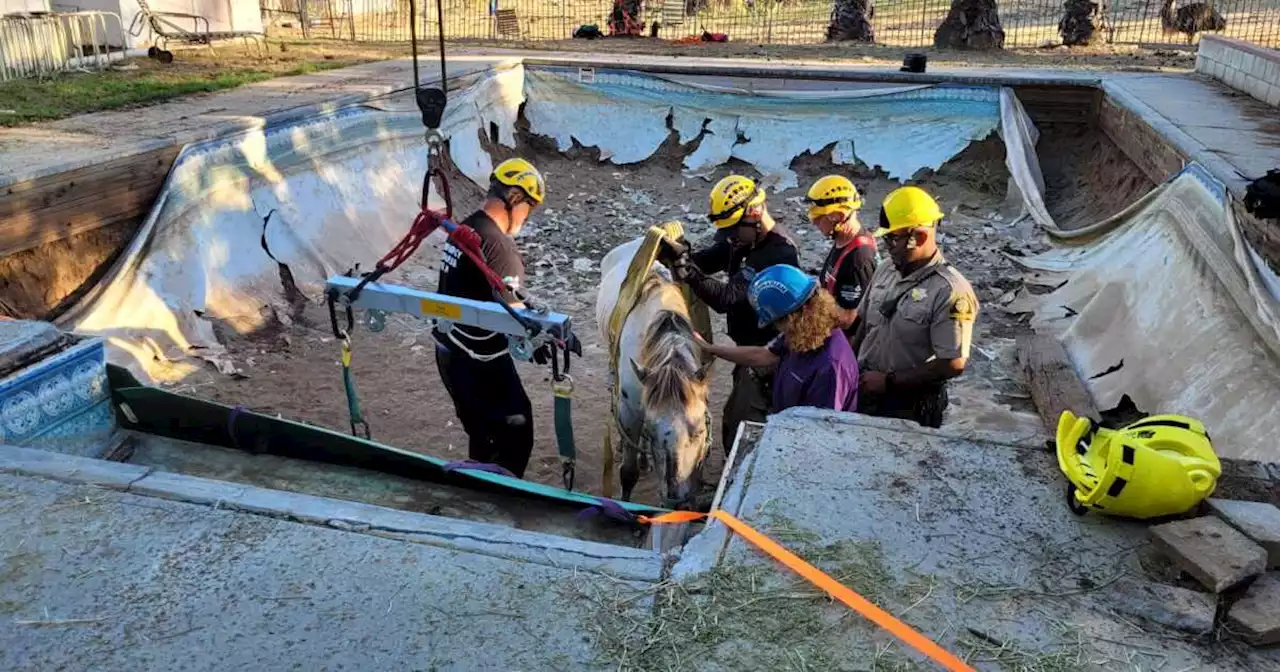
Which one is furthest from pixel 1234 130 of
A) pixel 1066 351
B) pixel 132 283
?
pixel 132 283

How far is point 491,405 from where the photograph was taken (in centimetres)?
481

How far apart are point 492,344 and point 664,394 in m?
1.23

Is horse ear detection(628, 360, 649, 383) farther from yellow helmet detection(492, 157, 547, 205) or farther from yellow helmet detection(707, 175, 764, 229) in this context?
yellow helmet detection(707, 175, 764, 229)

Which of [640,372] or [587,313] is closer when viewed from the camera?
[640,372]

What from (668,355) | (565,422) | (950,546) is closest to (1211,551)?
(950,546)

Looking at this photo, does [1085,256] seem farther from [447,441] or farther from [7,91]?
[7,91]

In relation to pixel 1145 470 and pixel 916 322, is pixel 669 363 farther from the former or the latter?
pixel 1145 470

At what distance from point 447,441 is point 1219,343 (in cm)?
476

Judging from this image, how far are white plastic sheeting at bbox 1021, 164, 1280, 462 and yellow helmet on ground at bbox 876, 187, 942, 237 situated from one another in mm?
1947

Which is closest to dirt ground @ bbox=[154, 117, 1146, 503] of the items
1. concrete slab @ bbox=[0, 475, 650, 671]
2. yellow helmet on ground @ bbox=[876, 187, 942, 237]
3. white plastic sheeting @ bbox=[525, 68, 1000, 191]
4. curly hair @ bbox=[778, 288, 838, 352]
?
white plastic sheeting @ bbox=[525, 68, 1000, 191]

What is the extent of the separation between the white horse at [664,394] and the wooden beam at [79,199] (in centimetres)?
425

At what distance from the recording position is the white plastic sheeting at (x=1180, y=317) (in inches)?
183

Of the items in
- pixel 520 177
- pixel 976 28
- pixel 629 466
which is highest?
pixel 976 28

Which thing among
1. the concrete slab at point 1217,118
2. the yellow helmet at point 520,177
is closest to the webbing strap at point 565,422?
the yellow helmet at point 520,177
